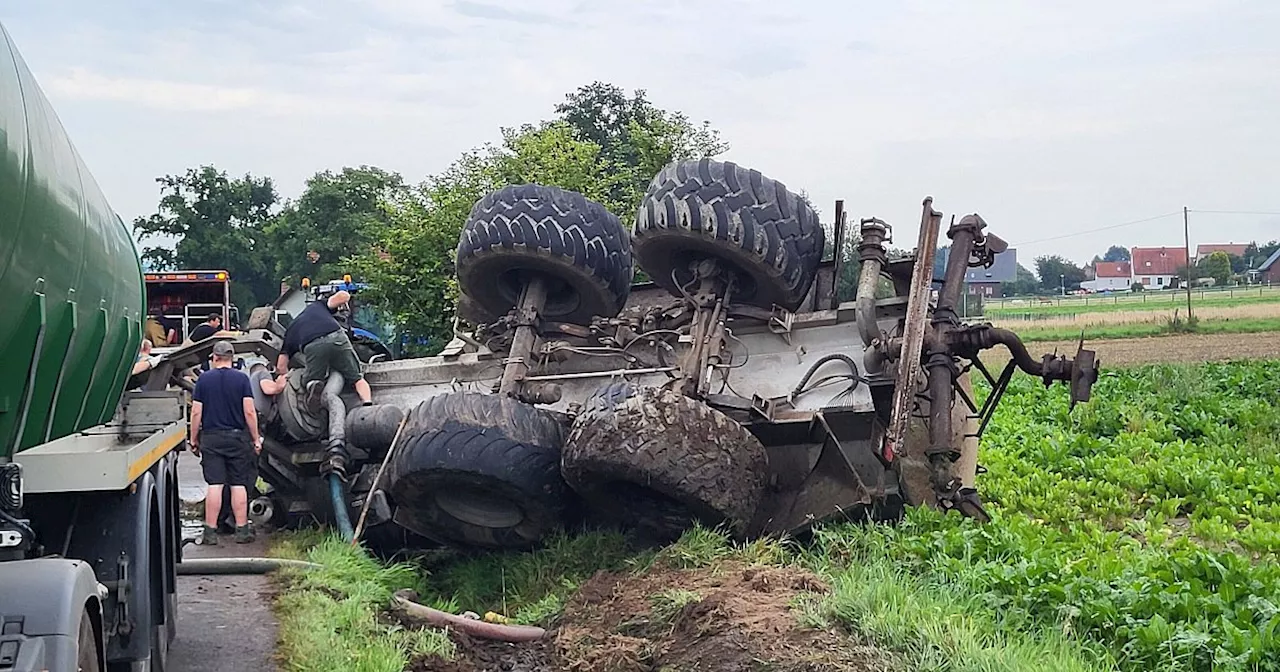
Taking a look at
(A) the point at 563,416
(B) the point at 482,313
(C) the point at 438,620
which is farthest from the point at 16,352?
(B) the point at 482,313

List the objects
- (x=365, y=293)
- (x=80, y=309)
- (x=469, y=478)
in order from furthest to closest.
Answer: (x=365, y=293), (x=469, y=478), (x=80, y=309)

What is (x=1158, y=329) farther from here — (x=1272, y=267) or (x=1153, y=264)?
(x=1153, y=264)

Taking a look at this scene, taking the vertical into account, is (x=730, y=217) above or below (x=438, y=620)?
above

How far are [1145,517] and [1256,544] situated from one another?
198 centimetres

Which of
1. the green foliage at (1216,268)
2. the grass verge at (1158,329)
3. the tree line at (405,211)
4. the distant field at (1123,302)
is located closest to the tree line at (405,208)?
the tree line at (405,211)

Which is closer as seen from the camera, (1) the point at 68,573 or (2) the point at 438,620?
(1) the point at 68,573

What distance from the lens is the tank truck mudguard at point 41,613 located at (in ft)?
11.5

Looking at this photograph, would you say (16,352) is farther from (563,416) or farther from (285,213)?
(285,213)

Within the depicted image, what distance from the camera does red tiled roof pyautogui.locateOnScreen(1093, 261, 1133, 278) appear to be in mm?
98412

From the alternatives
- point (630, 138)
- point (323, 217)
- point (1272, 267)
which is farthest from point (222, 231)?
point (1272, 267)

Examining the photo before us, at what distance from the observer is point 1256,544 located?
361 inches

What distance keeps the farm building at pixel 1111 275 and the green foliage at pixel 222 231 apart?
2375 inches

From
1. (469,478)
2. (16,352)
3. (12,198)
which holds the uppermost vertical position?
(12,198)

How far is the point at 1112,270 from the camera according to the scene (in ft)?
327
